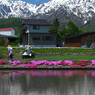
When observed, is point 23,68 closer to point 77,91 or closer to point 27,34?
point 77,91

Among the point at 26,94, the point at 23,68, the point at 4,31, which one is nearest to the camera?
the point at 26,94

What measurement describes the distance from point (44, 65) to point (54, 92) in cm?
891

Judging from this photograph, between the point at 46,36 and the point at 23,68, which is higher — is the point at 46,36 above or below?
above

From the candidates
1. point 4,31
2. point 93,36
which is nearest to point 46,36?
point 93,36

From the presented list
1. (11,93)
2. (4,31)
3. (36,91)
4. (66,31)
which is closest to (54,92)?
(36,91)

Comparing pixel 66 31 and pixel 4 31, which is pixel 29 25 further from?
pixel 4 31

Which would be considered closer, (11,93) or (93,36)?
(11,93)

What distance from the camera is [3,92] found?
8.94 meters

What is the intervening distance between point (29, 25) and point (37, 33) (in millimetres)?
3048

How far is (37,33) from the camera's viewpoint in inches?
2313

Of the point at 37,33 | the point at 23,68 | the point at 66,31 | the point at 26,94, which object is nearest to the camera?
the point at 26,94

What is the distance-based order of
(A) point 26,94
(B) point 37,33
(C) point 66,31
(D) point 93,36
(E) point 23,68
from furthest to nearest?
(C) point 66,31
(B) point 37,33
(D) point 93,36
(E) point 23,68
(A) point 26,94

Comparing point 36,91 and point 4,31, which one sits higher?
point 4,31

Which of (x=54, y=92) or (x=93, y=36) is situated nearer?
(x=54, y=92)
